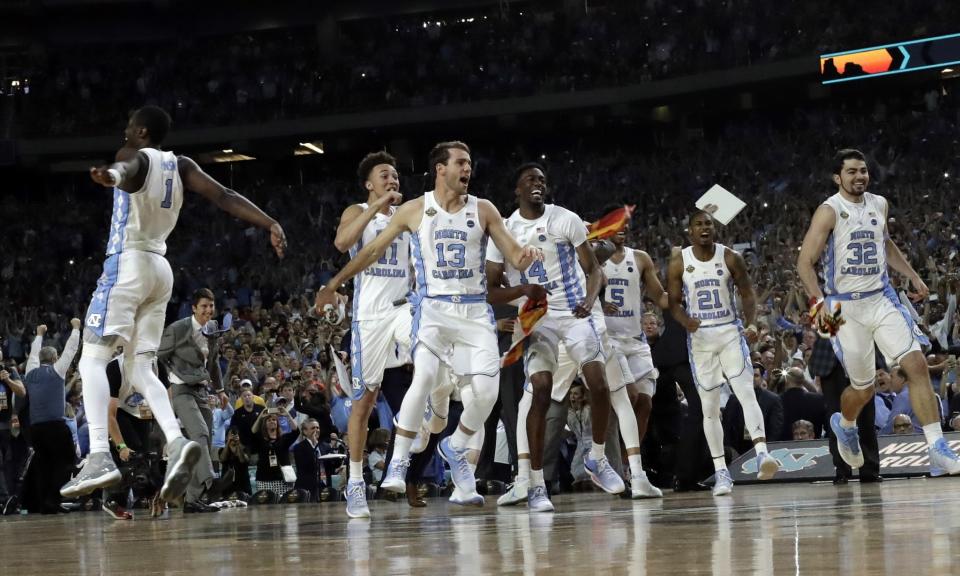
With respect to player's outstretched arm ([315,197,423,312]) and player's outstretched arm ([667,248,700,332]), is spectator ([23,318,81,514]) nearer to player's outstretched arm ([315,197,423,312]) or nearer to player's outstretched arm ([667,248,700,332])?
player's outstretched arm ([315,197,423,312])

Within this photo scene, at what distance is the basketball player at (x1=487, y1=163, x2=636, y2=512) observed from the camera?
927cm

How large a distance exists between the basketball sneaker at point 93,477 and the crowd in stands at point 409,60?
27751mm

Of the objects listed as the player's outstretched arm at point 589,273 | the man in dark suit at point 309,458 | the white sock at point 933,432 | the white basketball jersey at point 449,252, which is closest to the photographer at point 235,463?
the man in dark suit at point 309,458

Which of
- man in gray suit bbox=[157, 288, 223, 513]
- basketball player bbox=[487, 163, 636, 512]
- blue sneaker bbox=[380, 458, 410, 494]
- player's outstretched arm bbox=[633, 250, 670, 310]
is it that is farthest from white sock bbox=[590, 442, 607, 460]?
man in gray suit bbox=[157, 288, 223, 513]

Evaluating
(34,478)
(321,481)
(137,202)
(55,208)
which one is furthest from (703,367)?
(55,208)

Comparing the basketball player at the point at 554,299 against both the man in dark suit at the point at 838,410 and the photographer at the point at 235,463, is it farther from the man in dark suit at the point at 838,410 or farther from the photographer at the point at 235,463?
the photographer at the point at 235,463

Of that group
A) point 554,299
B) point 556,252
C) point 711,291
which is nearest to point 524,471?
point 554,299

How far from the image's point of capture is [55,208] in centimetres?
3734

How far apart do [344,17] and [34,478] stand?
26.1m

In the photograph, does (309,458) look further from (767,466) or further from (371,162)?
(767,466)

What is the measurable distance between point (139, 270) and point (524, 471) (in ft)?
12.1

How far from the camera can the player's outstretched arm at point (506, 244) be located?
8000mm

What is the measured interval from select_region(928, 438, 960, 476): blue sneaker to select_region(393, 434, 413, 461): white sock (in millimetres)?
3929

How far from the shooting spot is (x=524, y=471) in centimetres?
993
